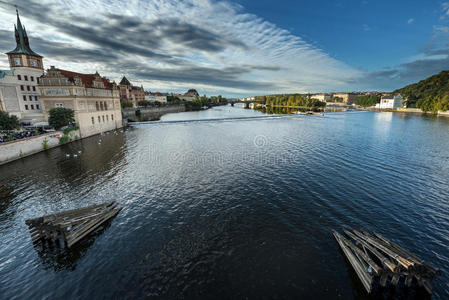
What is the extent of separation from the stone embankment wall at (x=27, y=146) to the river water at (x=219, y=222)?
2.30m

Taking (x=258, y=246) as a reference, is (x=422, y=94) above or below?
above

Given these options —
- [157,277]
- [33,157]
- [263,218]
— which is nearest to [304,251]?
[263,218]

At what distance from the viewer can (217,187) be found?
26266 millimetres

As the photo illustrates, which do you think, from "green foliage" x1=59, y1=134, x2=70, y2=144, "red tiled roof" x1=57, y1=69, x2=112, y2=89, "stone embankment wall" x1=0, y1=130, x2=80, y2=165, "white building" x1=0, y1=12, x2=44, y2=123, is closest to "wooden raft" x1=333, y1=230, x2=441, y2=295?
"stone embankment wall" x1=0, y1=130, x2=80, y2=165

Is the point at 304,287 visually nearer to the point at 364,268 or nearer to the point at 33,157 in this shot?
the point at 364,268

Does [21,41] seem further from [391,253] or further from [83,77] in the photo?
[391,253]

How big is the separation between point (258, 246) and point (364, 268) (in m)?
7.11

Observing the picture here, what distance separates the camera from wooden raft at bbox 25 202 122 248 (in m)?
16.0

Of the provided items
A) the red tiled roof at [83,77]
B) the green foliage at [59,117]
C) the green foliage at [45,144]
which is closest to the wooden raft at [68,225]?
the green foliage at [45,144]

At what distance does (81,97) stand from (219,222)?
6228 cm

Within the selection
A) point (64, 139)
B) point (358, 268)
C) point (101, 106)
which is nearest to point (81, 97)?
point (101, 106)

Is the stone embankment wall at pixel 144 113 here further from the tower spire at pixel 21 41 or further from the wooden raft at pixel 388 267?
the wooden raft at pixel 388 267

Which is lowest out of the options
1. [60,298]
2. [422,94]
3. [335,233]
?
[60,298]

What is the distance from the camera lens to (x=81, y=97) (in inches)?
2307
